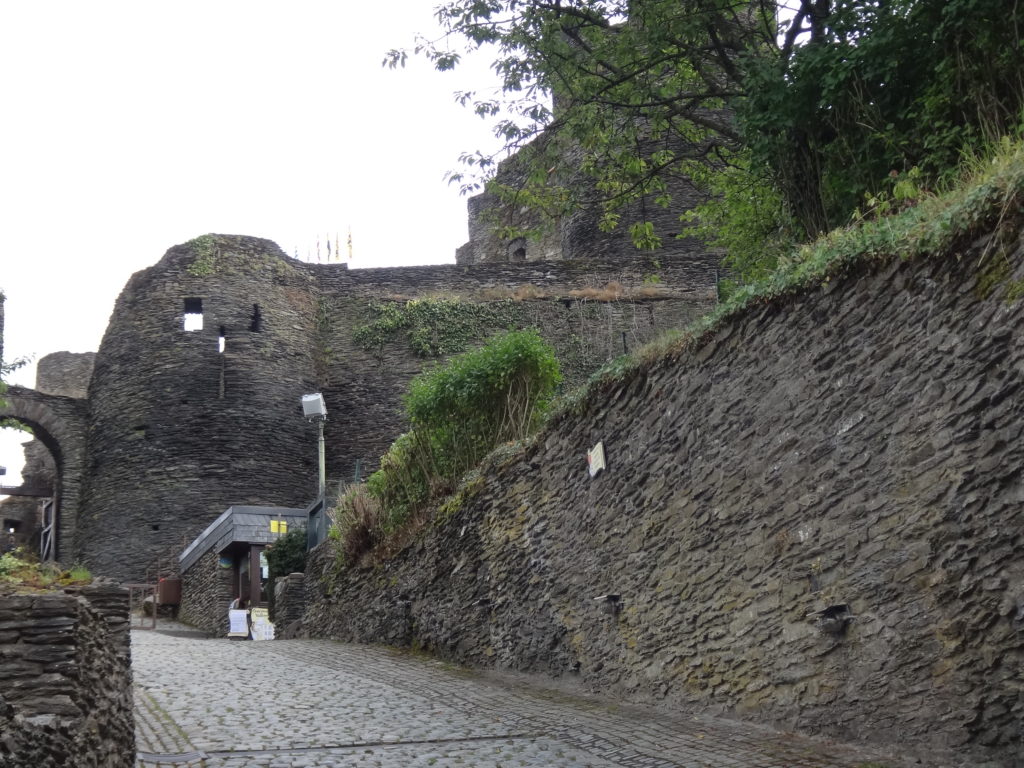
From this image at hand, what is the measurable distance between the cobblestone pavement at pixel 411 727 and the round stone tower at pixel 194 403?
13818mm

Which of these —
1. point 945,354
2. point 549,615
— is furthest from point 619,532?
point 945,354

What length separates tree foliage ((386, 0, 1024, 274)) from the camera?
27.3ft

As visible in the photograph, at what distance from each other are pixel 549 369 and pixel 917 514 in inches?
301

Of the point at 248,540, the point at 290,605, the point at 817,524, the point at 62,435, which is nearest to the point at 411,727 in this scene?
the point at 817,524

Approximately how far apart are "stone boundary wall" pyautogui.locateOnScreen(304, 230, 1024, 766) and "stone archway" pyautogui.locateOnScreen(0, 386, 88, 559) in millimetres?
18492

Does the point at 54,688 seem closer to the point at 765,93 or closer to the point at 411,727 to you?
the point at 411,727

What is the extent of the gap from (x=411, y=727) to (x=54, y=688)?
333 centimetres

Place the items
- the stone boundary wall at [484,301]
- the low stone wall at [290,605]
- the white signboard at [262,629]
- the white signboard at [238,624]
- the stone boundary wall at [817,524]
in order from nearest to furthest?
the stone boundary wall at [817,524], the low stone wall at [290,605], the white signboard at [262,629], the white signboard at [238,624], the stone boundary wall at [484,301]

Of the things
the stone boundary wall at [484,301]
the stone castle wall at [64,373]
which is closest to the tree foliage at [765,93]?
the stone boundary wall at [484,301]

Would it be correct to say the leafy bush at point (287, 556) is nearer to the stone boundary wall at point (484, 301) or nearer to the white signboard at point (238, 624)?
the white signboard at point (238, 624)

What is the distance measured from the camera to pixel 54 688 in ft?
17.3

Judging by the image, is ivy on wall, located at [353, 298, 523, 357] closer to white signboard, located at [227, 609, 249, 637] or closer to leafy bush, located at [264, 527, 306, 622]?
leafy bush, located at [264, 527, 306, 622]

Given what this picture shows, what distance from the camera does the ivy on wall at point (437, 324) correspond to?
88.2 ft

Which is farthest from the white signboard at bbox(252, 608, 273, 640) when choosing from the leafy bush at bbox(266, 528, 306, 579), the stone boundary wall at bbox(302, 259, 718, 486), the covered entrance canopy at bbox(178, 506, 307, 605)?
the stone boundary wall at bbox(302, 259, 718, 486)
